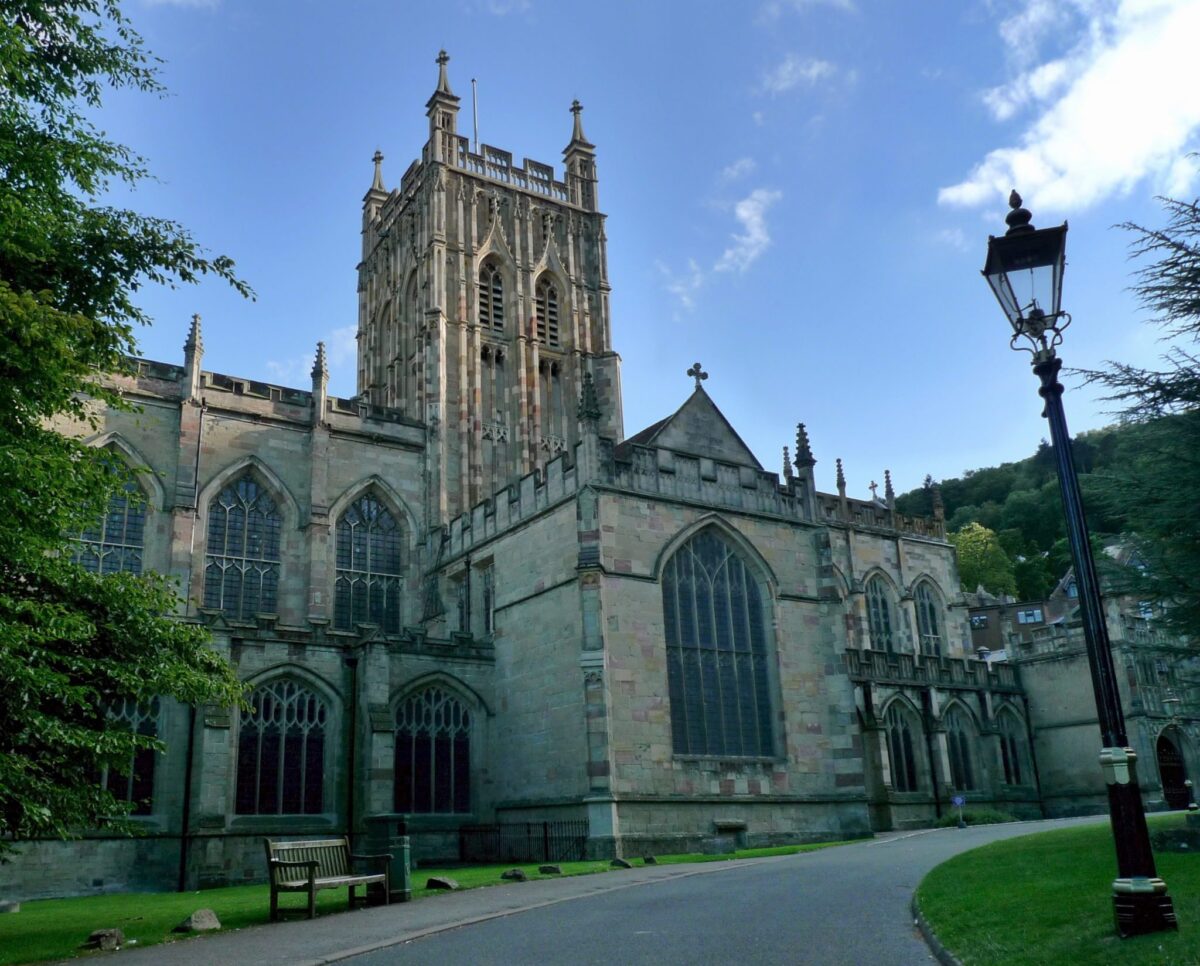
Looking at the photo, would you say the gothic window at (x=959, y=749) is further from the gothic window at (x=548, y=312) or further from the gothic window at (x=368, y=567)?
the gothic window at (x=548, y=312)

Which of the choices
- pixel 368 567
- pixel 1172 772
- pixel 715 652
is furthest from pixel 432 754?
pixel 1172 772

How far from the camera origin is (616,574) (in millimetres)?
25562

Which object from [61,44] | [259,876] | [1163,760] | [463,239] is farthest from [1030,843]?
[463,239]

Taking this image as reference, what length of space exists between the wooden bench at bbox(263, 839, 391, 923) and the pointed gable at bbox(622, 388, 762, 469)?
15.1 m

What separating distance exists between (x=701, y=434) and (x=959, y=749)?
15196mm

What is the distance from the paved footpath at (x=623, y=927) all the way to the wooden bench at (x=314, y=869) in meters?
0.41

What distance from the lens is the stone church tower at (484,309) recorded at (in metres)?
39.6

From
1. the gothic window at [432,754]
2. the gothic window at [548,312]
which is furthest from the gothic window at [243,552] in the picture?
the gothic window at [548,312]

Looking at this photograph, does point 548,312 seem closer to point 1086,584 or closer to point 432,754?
point 432,754

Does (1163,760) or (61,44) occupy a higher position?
(61,44)

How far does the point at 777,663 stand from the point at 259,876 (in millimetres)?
13352

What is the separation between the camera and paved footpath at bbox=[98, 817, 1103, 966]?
30.8ft

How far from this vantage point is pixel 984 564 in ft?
238

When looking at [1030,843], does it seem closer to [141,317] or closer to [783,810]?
[783,810]
